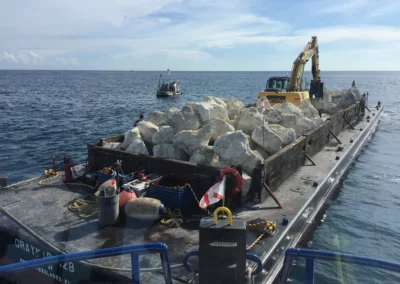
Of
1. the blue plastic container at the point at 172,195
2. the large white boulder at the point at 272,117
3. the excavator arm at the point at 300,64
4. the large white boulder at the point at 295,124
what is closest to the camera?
the blue plastic container at the point at 172,195

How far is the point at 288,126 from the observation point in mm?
12367

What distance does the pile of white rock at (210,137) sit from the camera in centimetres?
853

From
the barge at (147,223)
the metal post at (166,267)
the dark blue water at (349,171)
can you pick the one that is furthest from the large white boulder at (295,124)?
the metal post at (166,267)

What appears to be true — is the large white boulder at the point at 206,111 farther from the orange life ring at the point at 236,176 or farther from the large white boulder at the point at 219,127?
the orange life ring at the point at 236,176

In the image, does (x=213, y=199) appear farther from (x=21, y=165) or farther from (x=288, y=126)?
(x=21, y=165)

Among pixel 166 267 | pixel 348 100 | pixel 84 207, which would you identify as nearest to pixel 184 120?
pixel 84 207

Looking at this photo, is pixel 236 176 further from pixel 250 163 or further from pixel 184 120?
pixel 184 120

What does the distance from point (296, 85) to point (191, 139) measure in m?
14.6

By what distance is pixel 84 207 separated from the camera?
7730mm

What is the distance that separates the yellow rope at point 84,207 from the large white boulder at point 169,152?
233 cm

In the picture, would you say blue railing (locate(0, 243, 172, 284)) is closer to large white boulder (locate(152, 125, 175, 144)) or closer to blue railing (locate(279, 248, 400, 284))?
blue railing (locate(279, 248, 400, 284))

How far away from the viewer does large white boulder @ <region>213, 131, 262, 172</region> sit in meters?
8.42

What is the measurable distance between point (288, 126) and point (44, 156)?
1379cm

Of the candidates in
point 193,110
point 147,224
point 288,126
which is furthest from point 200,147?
point 288,126
